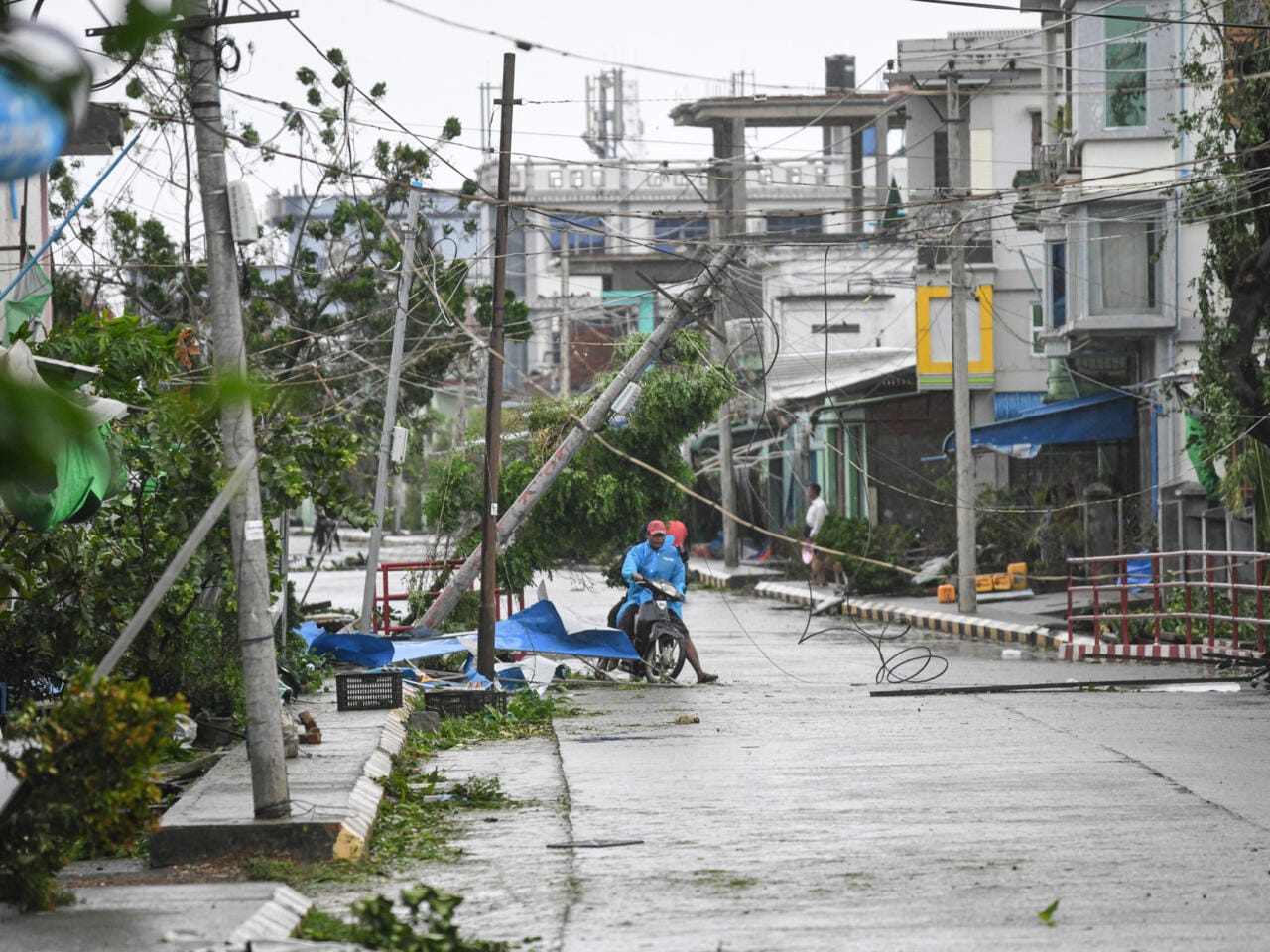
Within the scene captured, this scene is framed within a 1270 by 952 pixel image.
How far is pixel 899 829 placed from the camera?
8906mm

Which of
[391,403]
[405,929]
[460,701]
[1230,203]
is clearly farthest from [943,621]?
[405,929]

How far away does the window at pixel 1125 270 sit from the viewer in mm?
28516

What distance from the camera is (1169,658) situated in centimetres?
2038

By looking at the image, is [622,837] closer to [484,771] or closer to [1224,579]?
[484,771]

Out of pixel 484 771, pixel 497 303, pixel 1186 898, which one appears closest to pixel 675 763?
pixel 484 771

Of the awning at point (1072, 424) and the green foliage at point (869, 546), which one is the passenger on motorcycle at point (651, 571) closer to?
the awning at point (1072, 424)

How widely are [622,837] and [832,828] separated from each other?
1.12m

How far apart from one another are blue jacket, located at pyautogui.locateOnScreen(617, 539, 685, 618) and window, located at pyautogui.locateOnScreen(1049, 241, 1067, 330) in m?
14.3

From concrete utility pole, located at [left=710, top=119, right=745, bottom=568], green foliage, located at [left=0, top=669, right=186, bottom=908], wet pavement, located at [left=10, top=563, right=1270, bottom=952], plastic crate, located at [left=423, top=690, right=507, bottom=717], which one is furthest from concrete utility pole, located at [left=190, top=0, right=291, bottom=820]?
concrete utility pole, located at [left=710, top=119, right=745, bottom=568]

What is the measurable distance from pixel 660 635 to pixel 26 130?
16775mm

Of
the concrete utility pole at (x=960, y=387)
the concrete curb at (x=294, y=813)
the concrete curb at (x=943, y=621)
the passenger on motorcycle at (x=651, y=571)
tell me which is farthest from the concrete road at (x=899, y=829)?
the concrete utility pole at (x=960, y=387)

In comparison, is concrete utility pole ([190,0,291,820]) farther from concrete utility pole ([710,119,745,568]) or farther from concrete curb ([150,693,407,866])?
concrete utility pole ([710,119,745,568])

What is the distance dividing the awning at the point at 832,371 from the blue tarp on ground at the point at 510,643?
18.6 meters

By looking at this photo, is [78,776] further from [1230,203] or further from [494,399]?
[1230,203]
